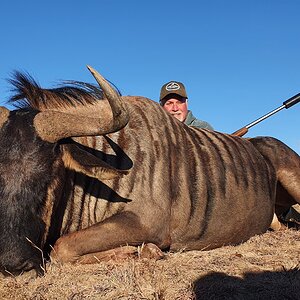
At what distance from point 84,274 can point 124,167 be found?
3.84ft

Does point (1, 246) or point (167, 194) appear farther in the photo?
point (167, 194)

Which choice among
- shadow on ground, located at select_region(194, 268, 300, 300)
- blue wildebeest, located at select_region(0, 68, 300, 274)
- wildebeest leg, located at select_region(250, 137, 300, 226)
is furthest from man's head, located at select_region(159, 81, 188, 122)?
shadow on ground, located at select_region(194, 268, 300, 300)

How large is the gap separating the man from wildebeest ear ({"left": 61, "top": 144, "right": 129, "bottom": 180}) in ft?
15.7

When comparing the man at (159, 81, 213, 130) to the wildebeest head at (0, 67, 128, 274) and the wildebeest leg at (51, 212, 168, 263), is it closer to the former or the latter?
the wildebeest leg at (51, 212, 168, 263)

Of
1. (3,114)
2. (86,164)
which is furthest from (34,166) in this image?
(3,114)

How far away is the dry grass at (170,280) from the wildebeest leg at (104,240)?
0.50ft

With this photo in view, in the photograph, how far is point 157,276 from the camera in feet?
9.93

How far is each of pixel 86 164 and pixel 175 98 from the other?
5.04 metres

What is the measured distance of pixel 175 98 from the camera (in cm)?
854

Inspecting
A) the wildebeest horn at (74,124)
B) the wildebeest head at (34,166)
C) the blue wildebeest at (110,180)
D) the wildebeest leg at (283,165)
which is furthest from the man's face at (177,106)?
the wildebeest horn at (74,124)

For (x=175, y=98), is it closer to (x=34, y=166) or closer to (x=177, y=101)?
(x=177, y=101)

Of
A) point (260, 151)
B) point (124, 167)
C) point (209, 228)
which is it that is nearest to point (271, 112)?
point (260, 151)

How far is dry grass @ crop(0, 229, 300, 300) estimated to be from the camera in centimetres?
278

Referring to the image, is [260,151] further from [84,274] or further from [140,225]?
[84,274]
